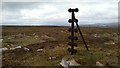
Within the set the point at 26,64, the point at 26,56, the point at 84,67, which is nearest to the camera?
the point at 84,67

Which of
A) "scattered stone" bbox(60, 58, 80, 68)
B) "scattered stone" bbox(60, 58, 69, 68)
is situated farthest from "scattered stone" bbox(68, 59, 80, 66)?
"scattered stone" bbox(60, 58, 69, 68)

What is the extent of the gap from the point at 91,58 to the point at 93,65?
1.31 m

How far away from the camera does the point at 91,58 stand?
54.4ft

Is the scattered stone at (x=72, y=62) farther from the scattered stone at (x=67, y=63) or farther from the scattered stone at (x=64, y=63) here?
the scattered stone at (x=64, y=63)

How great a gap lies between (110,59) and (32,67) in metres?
6.26

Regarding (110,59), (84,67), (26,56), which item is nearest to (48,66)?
(84,67)

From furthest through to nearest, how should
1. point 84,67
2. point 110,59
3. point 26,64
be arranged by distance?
point 110,59
point 26,64
point 84,67

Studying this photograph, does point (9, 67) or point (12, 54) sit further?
point (12, 54)

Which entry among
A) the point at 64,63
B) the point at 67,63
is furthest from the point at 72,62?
the point at 64,63

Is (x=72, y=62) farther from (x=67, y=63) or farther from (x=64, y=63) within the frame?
(x=64, y=63)

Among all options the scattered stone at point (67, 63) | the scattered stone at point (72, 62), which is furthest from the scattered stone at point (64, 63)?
the scattered stone at point (72, 62)

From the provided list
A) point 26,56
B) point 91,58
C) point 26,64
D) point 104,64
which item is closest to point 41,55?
point 26,56

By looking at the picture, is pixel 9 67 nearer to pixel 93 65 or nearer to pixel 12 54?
pixel 12 54

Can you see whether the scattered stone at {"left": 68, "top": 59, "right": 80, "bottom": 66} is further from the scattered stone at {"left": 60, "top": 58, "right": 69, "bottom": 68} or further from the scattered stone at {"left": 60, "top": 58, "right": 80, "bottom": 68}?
the scattered stone at {"left": 60, "top": 58, "right": 69, "bottom": 68}
